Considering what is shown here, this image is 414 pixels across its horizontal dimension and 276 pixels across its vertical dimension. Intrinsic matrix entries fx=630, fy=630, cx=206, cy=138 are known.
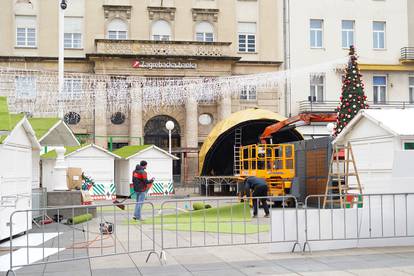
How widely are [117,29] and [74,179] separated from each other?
25944 millimetres

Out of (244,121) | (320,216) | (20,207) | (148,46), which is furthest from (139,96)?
(320,216)

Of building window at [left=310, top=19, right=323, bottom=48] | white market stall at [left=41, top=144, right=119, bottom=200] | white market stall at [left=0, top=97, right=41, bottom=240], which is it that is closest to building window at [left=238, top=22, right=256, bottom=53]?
building window at [left=310, top=19, right=323, bottom=48]

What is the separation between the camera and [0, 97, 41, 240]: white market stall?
13398 mm

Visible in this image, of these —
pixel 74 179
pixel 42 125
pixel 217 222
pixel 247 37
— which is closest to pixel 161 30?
pixel 247 37

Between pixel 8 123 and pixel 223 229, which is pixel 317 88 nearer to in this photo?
pixel 223 229

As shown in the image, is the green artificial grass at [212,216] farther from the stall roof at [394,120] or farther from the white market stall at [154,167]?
the white market stall at [154,167]

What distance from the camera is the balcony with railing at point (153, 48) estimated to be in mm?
43625

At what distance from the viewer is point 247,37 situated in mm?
48219

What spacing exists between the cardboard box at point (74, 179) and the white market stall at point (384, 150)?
1045cm

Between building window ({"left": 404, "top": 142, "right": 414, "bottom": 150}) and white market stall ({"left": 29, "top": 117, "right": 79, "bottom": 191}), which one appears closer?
building window ({"left": 404, "top": 142, "right": 414, "bottom": 150})

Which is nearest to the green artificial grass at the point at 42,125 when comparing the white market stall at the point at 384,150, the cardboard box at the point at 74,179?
the cardboard box at the point at 74,179

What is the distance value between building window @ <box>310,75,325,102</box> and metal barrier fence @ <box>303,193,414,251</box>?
3622 centimetres

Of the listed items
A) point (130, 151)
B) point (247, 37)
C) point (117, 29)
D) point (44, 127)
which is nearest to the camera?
point (44, 127)

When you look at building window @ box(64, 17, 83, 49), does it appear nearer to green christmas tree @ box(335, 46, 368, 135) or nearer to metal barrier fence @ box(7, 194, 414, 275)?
green christmas tree @ box(335, 46, 368, 135)
